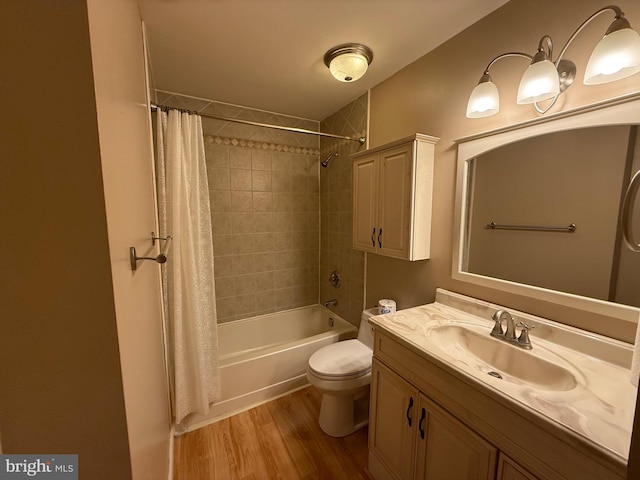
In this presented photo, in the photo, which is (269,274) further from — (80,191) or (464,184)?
(80,191)

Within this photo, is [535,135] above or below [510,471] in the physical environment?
above

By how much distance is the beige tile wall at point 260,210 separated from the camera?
227 centimetres

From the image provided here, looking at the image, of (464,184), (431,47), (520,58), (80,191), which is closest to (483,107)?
(520,58)

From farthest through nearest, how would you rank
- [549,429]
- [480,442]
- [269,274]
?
[269,274] < [480,442] < [549,429]

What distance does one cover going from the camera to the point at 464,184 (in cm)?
137

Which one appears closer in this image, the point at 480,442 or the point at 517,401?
the point at 517,401

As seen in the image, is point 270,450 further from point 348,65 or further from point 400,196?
point 348,65

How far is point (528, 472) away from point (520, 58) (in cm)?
156

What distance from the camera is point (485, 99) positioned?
115 centimetres

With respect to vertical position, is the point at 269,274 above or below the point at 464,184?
below

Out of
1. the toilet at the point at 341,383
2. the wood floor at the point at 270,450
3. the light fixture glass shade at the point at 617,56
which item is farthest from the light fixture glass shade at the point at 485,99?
the wood floor at the point at 270,450

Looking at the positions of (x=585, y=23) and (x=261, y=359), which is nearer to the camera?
(x=585, y=23)

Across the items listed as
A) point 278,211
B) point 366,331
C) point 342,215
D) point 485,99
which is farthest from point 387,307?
point 278,211

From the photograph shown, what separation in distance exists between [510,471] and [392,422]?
530mm
